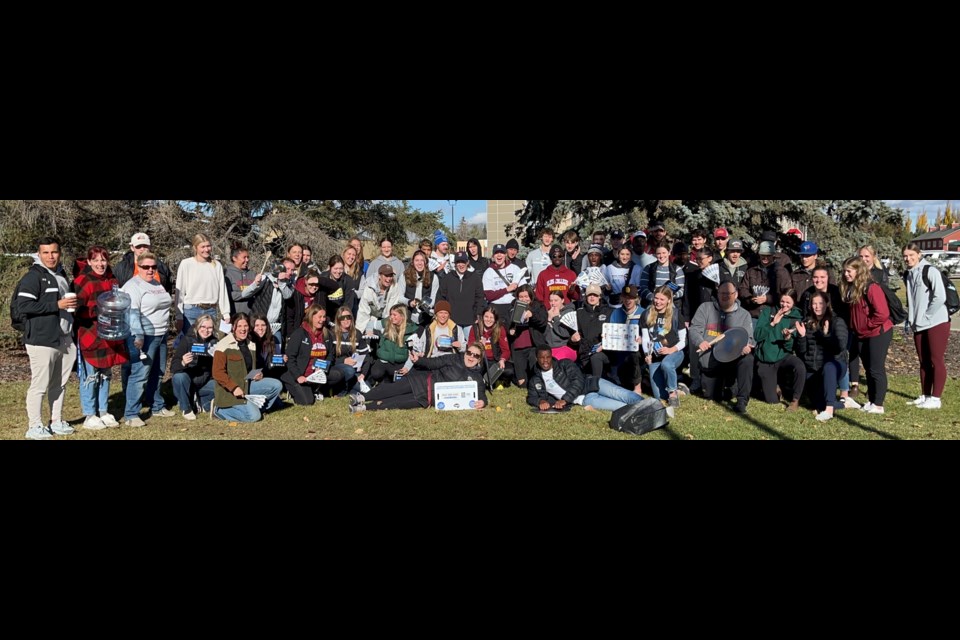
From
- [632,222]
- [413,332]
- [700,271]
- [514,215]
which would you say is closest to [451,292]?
[413,332]

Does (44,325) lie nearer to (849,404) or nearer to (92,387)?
(92,387)

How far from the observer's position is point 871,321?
7906 mm

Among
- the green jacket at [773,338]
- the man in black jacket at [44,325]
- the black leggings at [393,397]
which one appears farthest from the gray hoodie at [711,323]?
the man in black jacket at [44,325]

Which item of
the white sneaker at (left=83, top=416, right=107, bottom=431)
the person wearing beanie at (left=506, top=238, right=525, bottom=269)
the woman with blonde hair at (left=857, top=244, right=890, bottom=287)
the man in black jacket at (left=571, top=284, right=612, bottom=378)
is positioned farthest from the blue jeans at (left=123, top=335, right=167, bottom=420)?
the woman with blonde hair at (left=857, top=244, right=890, bottom=287)

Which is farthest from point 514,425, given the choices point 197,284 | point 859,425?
point 197,284

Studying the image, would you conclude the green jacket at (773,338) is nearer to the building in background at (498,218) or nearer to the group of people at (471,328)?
the group of people at (471,328)

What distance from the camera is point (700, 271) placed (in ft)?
30.1

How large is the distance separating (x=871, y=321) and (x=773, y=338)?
1.10 meters

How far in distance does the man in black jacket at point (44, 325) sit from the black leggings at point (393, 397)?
10.9ft

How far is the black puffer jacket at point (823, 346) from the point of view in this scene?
7.93 metres

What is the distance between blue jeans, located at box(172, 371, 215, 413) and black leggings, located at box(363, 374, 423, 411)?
1886mm

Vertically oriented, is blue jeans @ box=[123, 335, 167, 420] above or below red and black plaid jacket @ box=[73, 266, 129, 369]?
below

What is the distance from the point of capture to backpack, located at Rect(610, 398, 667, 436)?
7.22 metres

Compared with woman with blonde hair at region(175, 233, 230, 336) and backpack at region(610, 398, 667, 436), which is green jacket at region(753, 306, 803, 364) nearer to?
backpack at region(610, 398, 667, 436)
